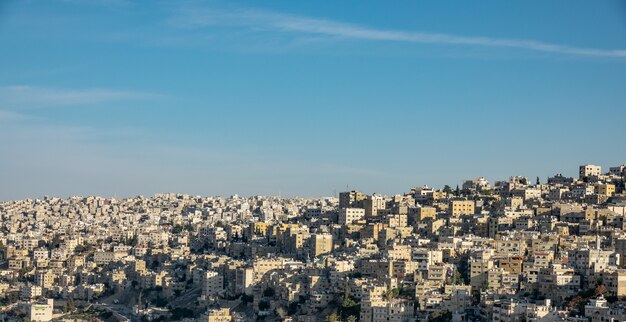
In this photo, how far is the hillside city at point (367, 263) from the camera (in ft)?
80.9

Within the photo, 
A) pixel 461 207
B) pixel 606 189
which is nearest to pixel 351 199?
pixel 461 207

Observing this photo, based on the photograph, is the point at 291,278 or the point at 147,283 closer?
the point at 291,278

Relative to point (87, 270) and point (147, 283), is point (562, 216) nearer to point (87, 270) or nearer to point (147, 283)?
point (147, 283)

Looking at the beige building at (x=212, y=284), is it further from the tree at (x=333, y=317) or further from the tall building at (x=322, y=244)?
the tree at (x=333, y=317)

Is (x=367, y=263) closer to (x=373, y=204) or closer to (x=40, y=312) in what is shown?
(x=373, y=204)

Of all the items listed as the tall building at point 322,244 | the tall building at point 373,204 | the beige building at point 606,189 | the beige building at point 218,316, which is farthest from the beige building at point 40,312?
the beige building at point 606,189

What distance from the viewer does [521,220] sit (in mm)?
31891

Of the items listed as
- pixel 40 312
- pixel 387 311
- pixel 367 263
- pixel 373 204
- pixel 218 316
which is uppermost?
pixel 373 204

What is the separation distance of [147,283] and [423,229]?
812cm

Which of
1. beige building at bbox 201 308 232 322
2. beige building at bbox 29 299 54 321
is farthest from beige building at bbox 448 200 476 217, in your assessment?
beige building at bbox 29 299 54 321

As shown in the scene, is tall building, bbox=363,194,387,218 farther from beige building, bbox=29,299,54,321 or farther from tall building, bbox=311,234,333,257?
beige building, bbox=29,299,54,321

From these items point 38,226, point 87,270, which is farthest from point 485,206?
point 38,226

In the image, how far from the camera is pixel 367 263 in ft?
94.3

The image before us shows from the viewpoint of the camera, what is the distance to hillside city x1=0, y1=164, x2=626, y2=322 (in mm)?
24656
